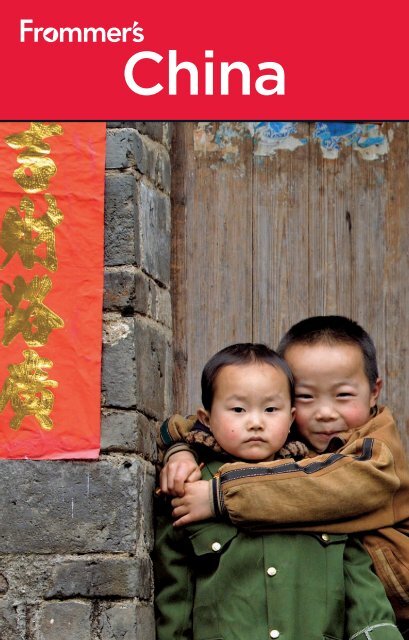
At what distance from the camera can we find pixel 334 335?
3.77m

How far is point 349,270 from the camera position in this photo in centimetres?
416

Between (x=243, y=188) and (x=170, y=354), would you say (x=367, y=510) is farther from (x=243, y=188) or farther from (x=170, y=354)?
(x=243, y=188)

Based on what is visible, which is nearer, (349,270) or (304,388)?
(304,388)

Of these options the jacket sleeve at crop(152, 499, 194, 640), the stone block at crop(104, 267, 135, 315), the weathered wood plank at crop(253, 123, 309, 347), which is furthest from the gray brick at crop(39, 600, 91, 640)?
the weathered wood plank at crop(253, 123, 309, 347)

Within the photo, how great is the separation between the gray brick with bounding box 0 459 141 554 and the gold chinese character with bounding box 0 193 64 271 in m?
0.56

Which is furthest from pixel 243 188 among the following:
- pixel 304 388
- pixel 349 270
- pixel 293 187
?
pixel 304 388

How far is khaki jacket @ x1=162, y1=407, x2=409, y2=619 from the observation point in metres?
3.36

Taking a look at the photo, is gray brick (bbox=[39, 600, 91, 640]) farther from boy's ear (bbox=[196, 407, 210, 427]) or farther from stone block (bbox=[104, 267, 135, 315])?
stone block (bbox=[104, 267, 135, 315])
